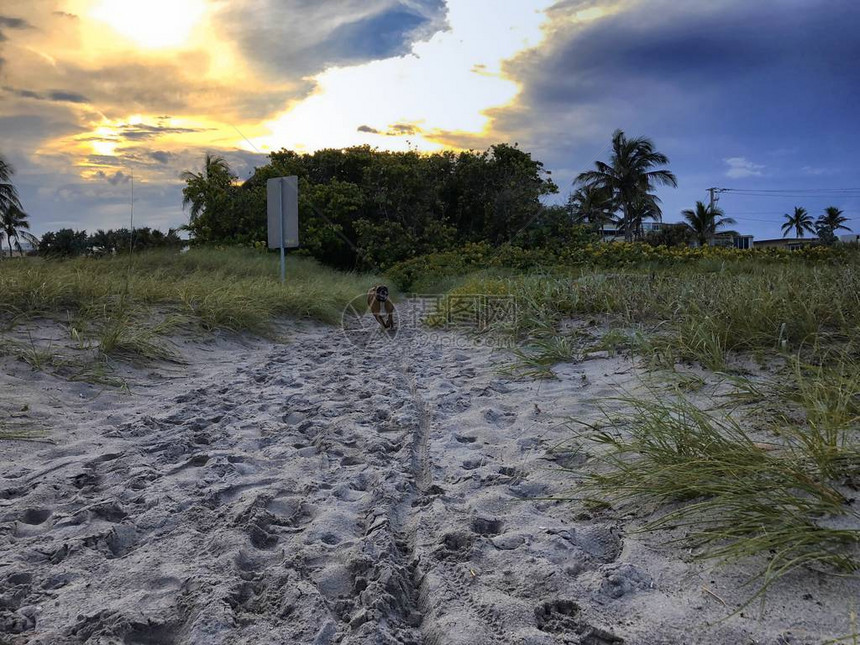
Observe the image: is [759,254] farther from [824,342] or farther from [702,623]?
[702,623]

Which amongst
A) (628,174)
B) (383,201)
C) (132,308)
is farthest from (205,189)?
(628,174)

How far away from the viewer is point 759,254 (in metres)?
16.4

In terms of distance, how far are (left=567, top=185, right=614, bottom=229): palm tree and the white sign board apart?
32.3 m

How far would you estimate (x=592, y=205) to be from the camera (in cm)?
4353

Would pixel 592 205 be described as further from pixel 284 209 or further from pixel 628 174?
pixel 284 209

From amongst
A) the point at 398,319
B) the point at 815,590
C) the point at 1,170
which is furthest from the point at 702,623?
the point at 1,170

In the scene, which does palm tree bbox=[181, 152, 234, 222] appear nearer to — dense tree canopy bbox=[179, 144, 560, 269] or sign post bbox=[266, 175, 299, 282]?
dense tree canopy bbox=[179, 144, 560, 269]

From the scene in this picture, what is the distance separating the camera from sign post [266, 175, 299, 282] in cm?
1149

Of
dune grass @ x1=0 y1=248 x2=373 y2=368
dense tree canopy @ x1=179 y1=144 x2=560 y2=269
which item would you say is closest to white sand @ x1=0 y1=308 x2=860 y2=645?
dune grass @ x1=0 y1=248 x2=373 y2=368

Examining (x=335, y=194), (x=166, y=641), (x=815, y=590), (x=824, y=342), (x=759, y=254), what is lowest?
(x=166, y=641)

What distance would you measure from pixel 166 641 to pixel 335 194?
2061 centimetres

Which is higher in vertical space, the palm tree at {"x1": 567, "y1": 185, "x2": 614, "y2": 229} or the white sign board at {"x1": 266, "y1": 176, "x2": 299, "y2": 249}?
the palm tree at {"x1": 567, "y1": 185, "x2": 614, "y2": 229}

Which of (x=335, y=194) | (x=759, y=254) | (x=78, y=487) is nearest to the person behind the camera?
(x=78, y=487)

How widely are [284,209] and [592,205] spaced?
121ft
